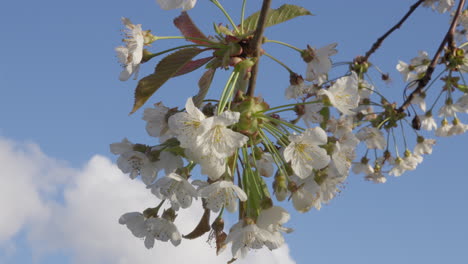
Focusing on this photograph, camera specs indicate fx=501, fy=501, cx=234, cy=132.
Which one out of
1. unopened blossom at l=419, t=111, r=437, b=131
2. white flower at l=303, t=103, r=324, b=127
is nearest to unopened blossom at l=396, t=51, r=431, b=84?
unopened blossom at l=419, t=111, r=437, b=131

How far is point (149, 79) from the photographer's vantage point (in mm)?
2068

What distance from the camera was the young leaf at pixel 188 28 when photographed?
7.27 ft

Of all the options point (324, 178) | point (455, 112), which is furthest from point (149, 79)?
point (455, 112)

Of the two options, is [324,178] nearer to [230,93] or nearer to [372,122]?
[230,93]

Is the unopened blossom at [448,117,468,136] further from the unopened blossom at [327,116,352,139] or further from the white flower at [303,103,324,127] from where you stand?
the white flower at [303,103,324,127]

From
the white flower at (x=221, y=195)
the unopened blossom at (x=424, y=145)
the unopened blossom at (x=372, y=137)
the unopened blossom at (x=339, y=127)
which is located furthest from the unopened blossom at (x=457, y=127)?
the white flower at (x=221, y=195)

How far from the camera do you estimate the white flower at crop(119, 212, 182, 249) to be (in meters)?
2.50

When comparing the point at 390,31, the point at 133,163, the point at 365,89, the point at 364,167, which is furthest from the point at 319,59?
the point at 364,167

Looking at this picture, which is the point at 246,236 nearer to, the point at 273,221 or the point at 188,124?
the point at 273,221

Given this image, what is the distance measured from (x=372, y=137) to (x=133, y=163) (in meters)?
3.21

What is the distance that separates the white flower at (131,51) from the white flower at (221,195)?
0.59 m

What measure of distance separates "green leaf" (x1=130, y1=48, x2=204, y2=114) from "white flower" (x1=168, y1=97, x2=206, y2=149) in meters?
0.17

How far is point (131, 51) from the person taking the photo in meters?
2.14

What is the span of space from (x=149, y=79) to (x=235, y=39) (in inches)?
15.4
